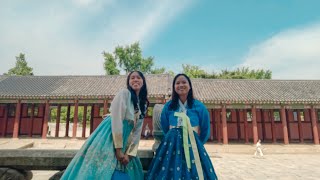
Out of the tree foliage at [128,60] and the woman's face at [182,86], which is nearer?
the woman's face at [182,86]

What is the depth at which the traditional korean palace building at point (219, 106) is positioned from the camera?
16.2m

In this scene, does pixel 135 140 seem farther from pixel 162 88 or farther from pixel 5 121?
pixel 5 121

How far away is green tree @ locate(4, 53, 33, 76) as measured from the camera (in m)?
36.7

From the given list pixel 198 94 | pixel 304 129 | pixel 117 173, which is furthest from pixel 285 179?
pixel 304 129

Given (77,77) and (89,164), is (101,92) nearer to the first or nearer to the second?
(77,77)

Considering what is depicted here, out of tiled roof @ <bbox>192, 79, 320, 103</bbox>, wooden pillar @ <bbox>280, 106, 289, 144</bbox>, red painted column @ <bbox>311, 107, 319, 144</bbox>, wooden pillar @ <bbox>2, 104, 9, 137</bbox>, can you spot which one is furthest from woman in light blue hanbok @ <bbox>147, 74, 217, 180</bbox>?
wooden pillar @ <bbox>2, 104, 9, 137</bbox>

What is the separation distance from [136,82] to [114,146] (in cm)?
66

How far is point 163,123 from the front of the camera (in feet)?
7.97

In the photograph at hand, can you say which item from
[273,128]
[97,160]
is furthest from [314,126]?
[97,160]

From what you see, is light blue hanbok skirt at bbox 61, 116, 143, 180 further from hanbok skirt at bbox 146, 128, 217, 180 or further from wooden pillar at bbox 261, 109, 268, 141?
wooden pillar at bbox 261, 109, 268, 141

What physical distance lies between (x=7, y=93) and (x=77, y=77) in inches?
222

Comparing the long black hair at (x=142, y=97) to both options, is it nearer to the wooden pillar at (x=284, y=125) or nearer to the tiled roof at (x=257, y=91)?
the tiled roof at (x=257, y=91)

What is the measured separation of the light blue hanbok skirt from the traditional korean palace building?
1371 centimetres

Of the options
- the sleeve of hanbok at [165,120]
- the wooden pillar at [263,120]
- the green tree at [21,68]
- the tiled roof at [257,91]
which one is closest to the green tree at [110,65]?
the green tree at [21,68]
